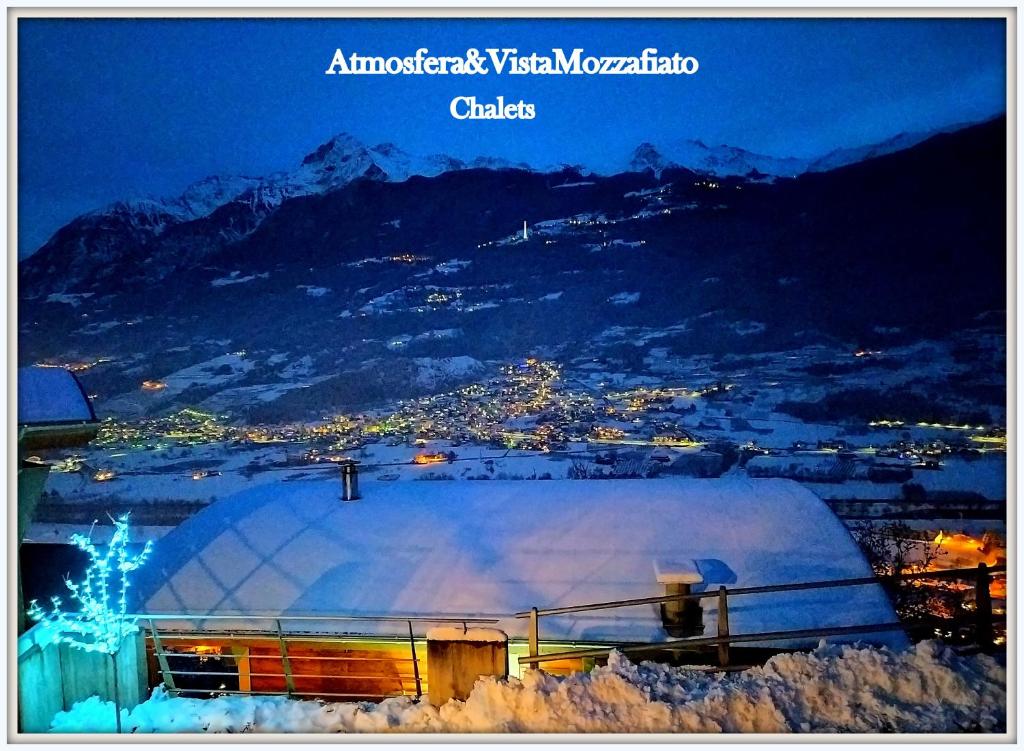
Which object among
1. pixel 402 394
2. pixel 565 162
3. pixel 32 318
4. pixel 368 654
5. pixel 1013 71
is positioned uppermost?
pixel 565 162

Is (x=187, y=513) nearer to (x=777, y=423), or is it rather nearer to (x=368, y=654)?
(x=368, y=654)

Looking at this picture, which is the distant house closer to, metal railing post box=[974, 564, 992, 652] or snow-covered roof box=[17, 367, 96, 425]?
metal railing post box=[974, 564, 992, 652]

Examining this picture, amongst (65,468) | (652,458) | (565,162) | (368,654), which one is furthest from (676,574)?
(65,468)

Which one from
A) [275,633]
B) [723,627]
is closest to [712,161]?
[723,627]

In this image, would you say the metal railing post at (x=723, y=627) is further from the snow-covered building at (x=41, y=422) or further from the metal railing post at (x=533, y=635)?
the snow-covered building at (x=41, y=422)

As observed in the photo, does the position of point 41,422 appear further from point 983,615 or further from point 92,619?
point 983,615

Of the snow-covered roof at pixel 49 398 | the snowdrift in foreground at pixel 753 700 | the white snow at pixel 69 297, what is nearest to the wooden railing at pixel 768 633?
the snowdrift in foreground at pixel 753 700

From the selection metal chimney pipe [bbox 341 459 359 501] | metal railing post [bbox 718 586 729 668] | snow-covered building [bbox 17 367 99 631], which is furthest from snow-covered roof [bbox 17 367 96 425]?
metal railing post [bbox 718 586 729 668]
